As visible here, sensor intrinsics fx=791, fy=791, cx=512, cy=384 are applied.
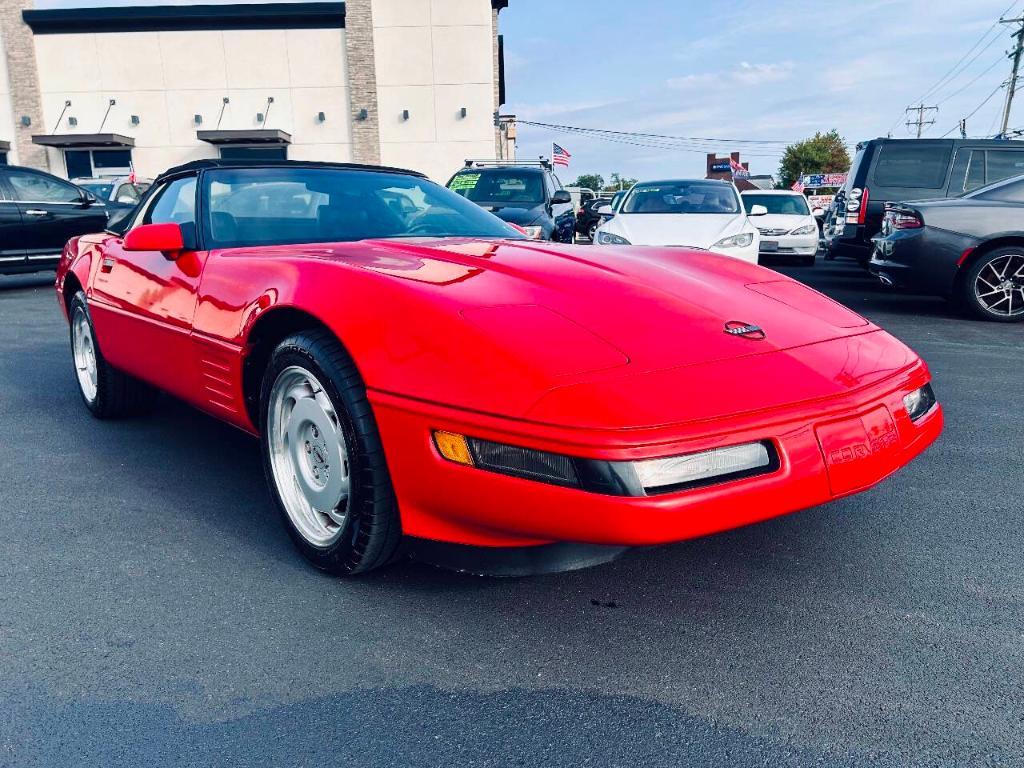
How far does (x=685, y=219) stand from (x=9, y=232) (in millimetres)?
8133

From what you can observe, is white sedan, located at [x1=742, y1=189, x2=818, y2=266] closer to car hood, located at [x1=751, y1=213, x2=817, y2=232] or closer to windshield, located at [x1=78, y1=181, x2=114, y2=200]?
car hood, located at [x1=751, y1=213, x2=817, y2=232]

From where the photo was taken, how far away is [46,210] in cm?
1007

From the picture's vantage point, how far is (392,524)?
6.98ft

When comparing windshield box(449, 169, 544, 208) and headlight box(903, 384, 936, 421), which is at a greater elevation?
windshield box(449, 169, 544, 208)

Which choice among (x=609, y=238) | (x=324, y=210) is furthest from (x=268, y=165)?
(x=609, y=238)

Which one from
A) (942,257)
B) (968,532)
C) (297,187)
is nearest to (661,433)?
(968,532)

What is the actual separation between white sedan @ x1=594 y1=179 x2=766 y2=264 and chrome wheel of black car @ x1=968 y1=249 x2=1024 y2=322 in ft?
6.45

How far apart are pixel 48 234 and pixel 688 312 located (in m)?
10.3

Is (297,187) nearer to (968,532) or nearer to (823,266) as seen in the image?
(968,532)

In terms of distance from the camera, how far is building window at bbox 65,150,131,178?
25.4 meters

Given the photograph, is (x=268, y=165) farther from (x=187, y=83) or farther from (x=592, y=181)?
(x=592, y=181)

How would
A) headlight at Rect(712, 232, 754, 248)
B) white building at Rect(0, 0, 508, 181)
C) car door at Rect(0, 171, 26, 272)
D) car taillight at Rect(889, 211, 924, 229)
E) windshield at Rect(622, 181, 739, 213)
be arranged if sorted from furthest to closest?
white building at Rect(0, 0, 508, 181) < car door at Rect(0, 171, 26, 272) < windshield at Rect(622, 181, 739, 213) < headlight at Rect(712, 232, 754, 248) < car taillight at Rect(889, 211, 924, 229)

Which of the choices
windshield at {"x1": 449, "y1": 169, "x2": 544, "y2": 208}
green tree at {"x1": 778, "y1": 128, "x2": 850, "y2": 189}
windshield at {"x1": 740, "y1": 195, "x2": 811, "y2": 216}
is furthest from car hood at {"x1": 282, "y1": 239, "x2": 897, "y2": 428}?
green tree at {"x1": 778, "y1": 128, "x2": 850, "y2": 189}

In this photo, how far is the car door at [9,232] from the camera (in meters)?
9.70
